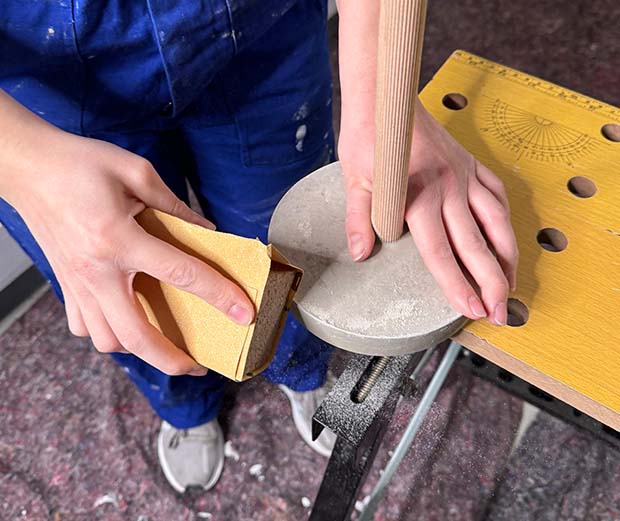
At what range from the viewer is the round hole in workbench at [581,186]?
495mm

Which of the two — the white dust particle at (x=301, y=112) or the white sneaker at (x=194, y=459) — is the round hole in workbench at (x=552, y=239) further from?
the white sneaker at (x=194, y=459)

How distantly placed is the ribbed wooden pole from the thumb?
3 centimetres

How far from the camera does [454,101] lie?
21.9 inches

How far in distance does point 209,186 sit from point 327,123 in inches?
5.6

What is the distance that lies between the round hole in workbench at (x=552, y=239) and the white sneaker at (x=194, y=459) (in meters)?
0.63

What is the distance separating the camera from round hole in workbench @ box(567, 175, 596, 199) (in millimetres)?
495

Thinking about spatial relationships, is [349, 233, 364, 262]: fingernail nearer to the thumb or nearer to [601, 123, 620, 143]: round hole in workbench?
the thumb

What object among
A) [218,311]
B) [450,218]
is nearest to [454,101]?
Answer: [450,218]

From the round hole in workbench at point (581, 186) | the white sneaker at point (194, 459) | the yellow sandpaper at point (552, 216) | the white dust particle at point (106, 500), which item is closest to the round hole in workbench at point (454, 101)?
the yellow sandpaper at point (552, 216)

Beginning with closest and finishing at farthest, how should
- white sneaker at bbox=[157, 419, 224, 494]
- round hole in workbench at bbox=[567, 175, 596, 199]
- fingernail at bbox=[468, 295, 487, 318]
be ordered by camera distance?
fingernail at bbox=[468, 295, 487, 318], round hole in workbench at bbox=[567, 175, 596, 199], white sneaker at bbox=[157, 419, 224, 494]

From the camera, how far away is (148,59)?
0.45 metres

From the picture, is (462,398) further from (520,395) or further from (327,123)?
(327,123)

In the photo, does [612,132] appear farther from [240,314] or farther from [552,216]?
[240,314]

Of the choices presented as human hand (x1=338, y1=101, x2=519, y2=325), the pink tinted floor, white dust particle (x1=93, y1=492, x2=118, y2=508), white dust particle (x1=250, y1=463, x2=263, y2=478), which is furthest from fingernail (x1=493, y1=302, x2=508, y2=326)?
white dust particle (x1=93, y1=492, x2=118, y2=508)
